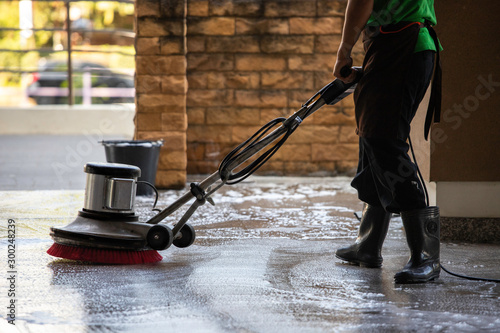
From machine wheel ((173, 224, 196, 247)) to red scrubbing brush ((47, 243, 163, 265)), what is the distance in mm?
201

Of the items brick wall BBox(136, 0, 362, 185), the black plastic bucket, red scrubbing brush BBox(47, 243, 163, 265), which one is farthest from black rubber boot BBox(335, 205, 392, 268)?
brick wall BBox(136, 0, 362, 185)

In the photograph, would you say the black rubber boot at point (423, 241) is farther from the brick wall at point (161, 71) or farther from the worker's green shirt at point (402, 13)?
the brick wall at point (161, 71)

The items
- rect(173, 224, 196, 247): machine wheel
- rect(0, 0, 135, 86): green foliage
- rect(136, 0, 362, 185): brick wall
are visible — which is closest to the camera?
rect(173, 224, 196, 247): machine wheel

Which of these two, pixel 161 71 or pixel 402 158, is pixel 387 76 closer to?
pixel 402 158

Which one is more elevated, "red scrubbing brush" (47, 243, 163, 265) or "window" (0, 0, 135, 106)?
"window" (0, 0, 135, 106)

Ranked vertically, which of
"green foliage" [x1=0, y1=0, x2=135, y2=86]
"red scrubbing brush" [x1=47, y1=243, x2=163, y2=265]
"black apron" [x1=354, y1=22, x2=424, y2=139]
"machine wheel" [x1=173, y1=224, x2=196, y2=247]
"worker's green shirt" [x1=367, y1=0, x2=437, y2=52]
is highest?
"green foliage" [x1=0, y1=0, x2=135, y2=86]

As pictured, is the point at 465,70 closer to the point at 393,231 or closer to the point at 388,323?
the point at 393,231

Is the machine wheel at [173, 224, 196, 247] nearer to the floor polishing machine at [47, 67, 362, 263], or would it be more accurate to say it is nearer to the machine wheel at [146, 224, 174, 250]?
the floor polishing machine at [47, 67, 362, 263]

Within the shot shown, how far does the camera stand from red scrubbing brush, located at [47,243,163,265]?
3.37m

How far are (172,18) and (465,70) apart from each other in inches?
122

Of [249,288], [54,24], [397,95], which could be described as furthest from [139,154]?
[54,24]

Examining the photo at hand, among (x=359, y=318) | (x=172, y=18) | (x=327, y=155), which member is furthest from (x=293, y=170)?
(x=359, y=318)

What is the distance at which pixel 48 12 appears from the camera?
528 inches

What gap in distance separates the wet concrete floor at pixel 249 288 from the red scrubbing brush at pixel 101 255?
0.04 metres
